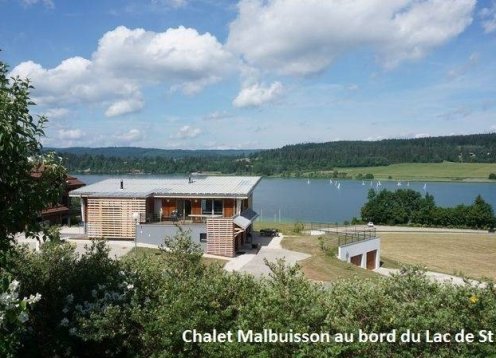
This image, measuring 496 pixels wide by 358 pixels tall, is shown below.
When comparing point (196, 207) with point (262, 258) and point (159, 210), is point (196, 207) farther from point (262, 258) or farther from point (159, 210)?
point (262, 258)

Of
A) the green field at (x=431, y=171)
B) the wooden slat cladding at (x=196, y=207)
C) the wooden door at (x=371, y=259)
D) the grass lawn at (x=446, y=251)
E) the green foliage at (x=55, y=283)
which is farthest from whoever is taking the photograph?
the green field at (x=431, y=171)

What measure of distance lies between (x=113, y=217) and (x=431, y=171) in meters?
155

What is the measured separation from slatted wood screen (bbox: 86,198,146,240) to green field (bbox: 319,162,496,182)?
138m

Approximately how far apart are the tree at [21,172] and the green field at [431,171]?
158281 millimetres

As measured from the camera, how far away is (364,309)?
8.38 meters

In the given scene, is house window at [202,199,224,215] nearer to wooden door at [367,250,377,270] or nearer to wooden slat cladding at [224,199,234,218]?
wooden slat cladding at [224,199,234,218]

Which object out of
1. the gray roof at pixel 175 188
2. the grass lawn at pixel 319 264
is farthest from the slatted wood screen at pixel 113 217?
the grass lawn at pixel 319 264

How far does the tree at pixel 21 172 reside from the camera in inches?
279

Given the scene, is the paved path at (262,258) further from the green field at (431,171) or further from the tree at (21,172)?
the green field at (431,171)

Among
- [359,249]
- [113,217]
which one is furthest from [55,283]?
[359,249]

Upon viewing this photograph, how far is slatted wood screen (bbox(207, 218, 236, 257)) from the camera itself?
95.8 ft

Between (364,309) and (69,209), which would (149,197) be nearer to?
(69,209)

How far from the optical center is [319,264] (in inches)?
1106

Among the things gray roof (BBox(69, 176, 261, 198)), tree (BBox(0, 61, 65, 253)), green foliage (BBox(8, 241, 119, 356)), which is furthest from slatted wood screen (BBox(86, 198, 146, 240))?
tree (BBox(0, 61, 65, 253))
